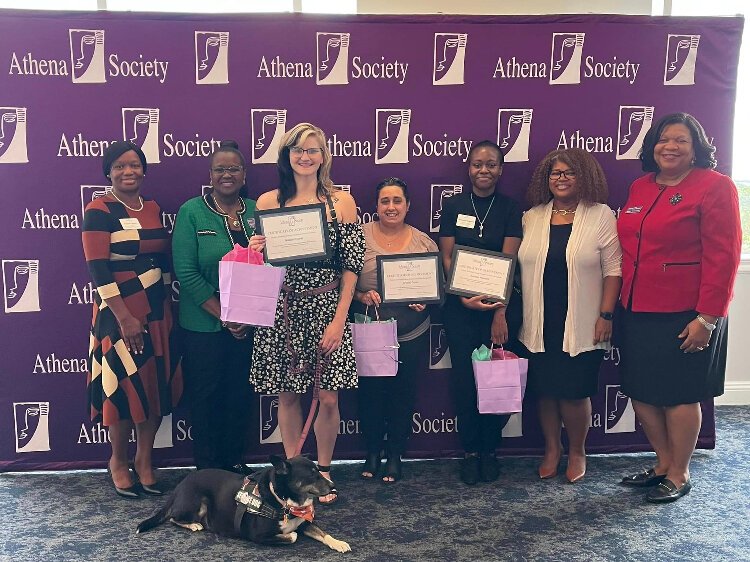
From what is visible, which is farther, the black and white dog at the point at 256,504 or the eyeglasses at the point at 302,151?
the eyeglasses at the point at 302,151

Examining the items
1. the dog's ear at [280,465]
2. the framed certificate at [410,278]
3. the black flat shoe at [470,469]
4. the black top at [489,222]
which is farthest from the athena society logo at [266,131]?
the black flat shoe at [470,469]

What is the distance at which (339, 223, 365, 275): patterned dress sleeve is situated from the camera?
292 cm

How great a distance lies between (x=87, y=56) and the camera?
333 centimetres

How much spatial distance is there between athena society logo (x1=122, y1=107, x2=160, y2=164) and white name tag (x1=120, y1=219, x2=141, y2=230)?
0.54 meters

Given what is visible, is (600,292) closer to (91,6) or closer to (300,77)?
(300,77)

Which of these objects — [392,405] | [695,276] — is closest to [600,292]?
[695,276]

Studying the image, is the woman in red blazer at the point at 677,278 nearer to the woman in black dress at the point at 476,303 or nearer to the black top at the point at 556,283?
the black top at the point at 556,283

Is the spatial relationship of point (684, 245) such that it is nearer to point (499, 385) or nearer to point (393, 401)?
point (499, 385)

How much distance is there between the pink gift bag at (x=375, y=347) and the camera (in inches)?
123

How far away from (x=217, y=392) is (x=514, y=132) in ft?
6.51

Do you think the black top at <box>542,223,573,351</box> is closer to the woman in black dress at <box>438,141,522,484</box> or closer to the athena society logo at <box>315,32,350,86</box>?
the woman in black dress at <box>438,141,522,484</box>

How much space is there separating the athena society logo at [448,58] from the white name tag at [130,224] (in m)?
1.62

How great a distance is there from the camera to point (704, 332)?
290cm

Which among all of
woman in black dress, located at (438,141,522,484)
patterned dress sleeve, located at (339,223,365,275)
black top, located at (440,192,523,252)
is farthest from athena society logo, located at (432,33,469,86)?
patterned dress sleeve, located at (339,223,365,275)
